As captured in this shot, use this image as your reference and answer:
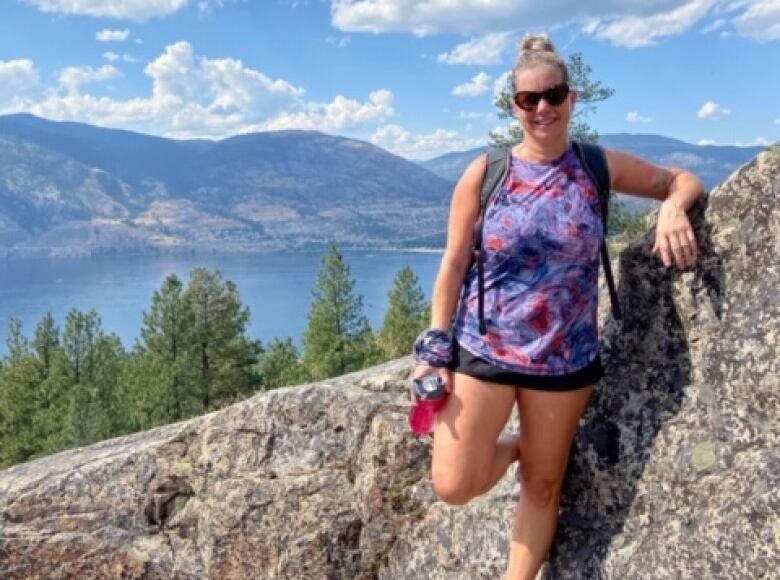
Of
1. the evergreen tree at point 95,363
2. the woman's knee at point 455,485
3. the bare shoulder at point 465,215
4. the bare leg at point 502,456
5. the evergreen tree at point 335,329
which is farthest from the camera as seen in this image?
the evergreen tree at point 335,329

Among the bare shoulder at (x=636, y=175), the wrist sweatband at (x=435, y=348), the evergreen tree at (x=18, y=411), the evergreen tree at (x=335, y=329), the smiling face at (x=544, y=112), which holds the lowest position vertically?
the evergreen tree at (x=18, y=411)

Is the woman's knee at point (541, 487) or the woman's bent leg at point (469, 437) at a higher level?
the woman's bent leg at point (469, 437)

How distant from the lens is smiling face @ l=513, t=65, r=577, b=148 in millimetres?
4387

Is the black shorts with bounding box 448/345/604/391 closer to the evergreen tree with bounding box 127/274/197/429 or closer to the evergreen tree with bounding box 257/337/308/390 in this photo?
the evergreen tree with bounding box 127/274/197/429

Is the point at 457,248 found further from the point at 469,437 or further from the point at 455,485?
the point at 455,485

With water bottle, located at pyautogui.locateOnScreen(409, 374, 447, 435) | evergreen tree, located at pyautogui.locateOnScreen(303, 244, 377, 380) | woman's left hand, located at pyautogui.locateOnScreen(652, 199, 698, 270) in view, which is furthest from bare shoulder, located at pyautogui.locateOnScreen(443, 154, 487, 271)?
evergreen tree, located at pyautogui.locateOnScreen(303, 244, 377, 380)

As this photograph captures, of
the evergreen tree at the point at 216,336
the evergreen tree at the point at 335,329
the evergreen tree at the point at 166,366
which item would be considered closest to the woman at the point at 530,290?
the evergreen tree at the point at 166,366

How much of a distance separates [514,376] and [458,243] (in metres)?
0.86

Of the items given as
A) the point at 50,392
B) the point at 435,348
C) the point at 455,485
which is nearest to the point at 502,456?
the point at 455,485

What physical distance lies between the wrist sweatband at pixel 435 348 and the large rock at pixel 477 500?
50.9 inches

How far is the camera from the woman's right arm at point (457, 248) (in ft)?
15.2

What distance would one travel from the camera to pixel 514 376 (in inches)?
177

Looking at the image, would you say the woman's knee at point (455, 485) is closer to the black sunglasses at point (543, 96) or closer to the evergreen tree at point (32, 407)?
the black sunglasses at point (543, 96)

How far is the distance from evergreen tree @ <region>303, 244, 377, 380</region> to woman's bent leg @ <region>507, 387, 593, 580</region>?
116ft
